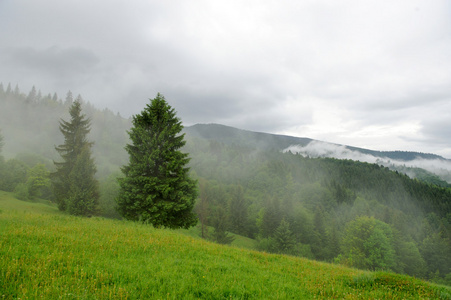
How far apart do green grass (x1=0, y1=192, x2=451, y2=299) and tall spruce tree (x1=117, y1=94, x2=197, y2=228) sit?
24.7ft

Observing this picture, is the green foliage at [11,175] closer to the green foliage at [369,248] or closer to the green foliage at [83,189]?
the green foliage at [83,189]

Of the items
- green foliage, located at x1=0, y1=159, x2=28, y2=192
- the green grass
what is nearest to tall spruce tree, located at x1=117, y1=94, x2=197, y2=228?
the green grass

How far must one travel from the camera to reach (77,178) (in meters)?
26.9

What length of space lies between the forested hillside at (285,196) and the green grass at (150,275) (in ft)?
123

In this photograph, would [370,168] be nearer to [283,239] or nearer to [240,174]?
[240,174]

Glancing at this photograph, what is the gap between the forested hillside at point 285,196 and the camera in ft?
163

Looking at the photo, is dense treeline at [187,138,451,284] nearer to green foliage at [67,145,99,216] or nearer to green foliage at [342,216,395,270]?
green foliage at [342,216,395,270]

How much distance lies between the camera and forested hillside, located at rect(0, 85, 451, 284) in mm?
49812

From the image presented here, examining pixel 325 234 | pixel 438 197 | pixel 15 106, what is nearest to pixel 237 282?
pixel 325 234

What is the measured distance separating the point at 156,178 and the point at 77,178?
1676 cm

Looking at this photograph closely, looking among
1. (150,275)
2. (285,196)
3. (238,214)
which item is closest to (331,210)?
(285,196)

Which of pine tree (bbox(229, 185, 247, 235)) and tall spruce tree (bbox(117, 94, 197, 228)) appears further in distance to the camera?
pine tree (bbox(229, 185, 247, 235))

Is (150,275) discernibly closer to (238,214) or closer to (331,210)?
(238,214)

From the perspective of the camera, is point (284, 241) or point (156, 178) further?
point (284, 241)
